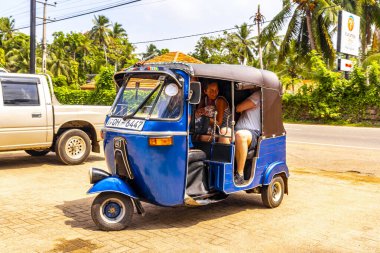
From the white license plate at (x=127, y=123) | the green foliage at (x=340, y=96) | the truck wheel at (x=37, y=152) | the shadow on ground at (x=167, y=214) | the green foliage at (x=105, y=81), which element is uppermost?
the green foliage at (x=105, y=81)

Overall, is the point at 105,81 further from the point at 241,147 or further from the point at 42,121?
the point at 241,147

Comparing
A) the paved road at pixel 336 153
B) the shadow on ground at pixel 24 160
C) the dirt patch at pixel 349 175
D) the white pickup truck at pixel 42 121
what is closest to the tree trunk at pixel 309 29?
the paved road at pixel 336 153

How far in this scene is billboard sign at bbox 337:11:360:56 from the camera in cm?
3052

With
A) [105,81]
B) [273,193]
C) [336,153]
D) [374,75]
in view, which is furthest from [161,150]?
[105,81]

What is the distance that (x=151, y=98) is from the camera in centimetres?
564

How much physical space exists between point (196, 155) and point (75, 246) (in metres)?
1.89

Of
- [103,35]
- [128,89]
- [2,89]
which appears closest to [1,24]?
[103,35]

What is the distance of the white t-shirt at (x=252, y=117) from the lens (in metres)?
6.51

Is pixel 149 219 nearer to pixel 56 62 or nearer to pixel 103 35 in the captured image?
pixel 56 62

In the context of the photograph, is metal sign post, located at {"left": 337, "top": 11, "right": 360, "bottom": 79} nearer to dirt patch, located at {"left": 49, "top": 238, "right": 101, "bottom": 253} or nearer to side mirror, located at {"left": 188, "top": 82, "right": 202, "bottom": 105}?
side mirror, located at {"left": 188, "top": 82, "right": 202, "bottom": 105}

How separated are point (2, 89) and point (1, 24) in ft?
188

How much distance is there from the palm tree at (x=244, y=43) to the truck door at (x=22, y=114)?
45.3m

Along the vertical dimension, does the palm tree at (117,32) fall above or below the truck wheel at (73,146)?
above

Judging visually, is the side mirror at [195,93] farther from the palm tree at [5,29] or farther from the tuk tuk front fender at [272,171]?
the palm tree at [5,29]
